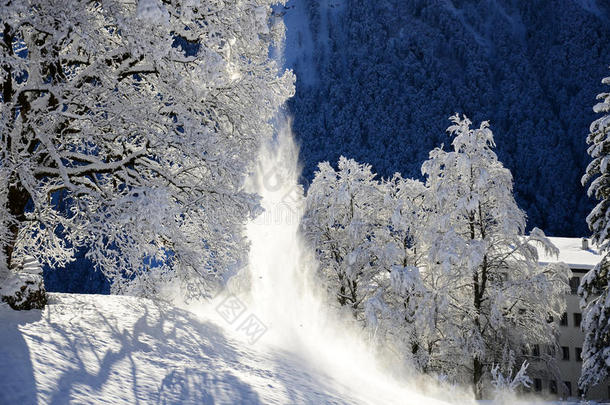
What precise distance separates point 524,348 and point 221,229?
15.5m

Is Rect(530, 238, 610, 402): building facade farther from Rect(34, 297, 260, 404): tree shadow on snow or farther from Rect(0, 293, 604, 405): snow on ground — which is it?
Rect(34, 297, 260, 404): tree shadow on snow

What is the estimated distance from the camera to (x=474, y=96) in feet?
576

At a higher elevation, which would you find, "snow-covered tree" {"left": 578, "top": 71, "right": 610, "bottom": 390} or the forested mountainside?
the forested mountainside

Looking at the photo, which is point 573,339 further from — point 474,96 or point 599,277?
point 474,96

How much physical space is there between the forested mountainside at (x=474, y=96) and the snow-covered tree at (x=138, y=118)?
117 meters

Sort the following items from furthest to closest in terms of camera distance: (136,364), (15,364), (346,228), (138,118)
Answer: (346,228) → (138,118) → (136,364) → (15,364)

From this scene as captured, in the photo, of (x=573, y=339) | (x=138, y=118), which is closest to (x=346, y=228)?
(x=138, y=118)

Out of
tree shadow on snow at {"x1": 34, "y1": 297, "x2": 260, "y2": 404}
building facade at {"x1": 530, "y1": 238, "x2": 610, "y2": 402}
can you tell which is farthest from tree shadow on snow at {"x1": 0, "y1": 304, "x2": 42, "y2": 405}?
building facade at {"x1": 530, "y1": 238, "x2": 610, "y2": 402}

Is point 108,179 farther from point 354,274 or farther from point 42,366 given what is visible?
point 354,274

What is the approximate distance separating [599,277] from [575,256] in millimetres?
30683

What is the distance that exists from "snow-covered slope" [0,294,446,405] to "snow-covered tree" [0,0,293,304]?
1004mm

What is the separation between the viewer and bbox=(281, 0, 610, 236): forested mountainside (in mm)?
139250

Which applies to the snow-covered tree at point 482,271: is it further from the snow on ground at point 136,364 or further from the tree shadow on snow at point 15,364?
the tree shadow on snow at point 15,364

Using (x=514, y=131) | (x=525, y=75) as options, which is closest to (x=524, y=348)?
(x=514, y=131)
